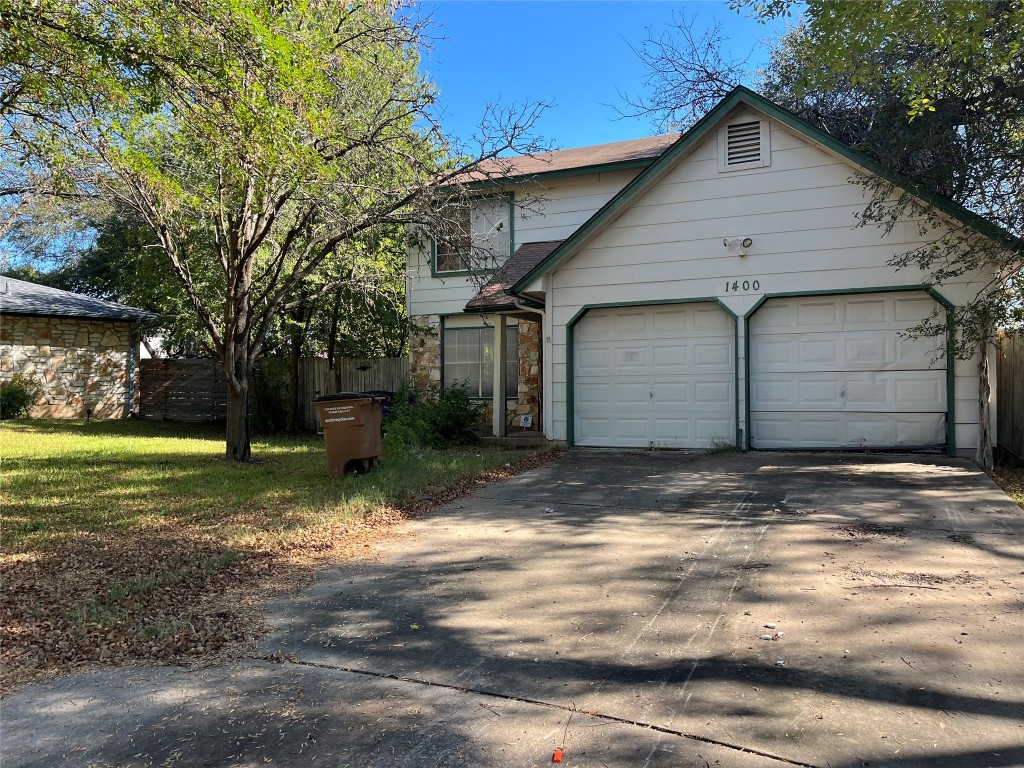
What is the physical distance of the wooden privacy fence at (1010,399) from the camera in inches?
404

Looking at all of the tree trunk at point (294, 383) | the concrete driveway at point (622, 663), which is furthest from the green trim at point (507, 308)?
the concrete driveway at point (622, 663)

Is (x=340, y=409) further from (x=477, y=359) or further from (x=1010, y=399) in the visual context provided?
(x=1010, y=399)

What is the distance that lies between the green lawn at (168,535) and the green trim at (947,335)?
372cm

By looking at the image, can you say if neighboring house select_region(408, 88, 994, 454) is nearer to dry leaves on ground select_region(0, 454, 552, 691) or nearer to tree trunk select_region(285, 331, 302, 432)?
dry leaves on ground select_region(0, 454, 552, 691)

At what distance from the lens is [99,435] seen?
16406 mm

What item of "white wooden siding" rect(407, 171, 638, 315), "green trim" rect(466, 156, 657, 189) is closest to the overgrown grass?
"white wooden siding" rect(407, 171, 638, 315)

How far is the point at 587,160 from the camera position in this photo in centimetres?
1573

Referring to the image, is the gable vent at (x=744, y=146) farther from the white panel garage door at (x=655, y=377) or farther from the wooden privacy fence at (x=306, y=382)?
the wooden privacy fence at (x=306, y=382)

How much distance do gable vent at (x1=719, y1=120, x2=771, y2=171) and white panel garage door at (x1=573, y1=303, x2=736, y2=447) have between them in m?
2.26

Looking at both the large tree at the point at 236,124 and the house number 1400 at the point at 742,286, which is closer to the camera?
the large tree at the point at 236,124

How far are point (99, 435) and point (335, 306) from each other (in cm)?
596

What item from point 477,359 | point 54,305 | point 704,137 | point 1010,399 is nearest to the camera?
point 1010,399

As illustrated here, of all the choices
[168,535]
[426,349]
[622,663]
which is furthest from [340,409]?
[622,663]

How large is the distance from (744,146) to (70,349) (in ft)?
63.6
